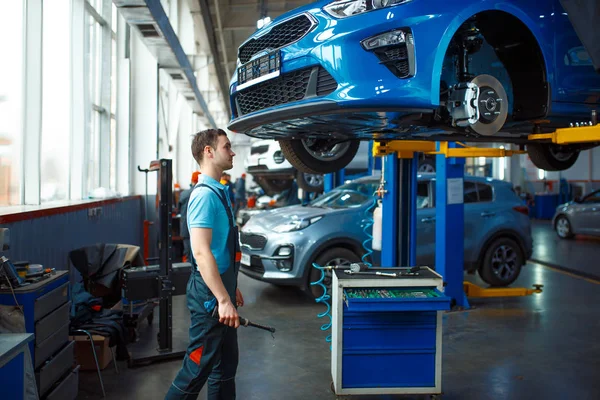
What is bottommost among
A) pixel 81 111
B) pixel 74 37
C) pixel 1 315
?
pixel 1 315

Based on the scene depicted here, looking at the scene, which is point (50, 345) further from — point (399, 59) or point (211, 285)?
point (399, 59)

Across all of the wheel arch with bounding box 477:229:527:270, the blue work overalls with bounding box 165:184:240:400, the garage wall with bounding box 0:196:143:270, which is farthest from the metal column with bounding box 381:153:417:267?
the garage wall with bounding box 0:196:143:270

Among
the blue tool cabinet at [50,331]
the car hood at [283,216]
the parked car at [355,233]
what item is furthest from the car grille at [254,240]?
the blue tool cabinet at [50,331]

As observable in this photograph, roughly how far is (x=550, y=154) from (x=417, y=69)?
2.48 metres

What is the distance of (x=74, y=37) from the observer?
6.64m

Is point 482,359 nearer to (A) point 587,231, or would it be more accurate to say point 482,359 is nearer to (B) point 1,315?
(B) point 1,315

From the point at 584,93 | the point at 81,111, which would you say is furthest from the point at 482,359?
the point at 81,111

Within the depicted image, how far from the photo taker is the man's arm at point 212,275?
7.77 feet

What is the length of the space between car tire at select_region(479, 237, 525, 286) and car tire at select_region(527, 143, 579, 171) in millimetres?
2188

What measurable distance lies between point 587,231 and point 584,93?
1012 centimetres

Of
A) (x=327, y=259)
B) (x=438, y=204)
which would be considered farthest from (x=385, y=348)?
(x=438, y=204)

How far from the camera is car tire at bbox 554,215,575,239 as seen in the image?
1265 centimetres

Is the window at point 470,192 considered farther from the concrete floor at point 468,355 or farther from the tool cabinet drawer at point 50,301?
the tool cabinet drawer at point 50,301

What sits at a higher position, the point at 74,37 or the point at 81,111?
the point at 74,37
